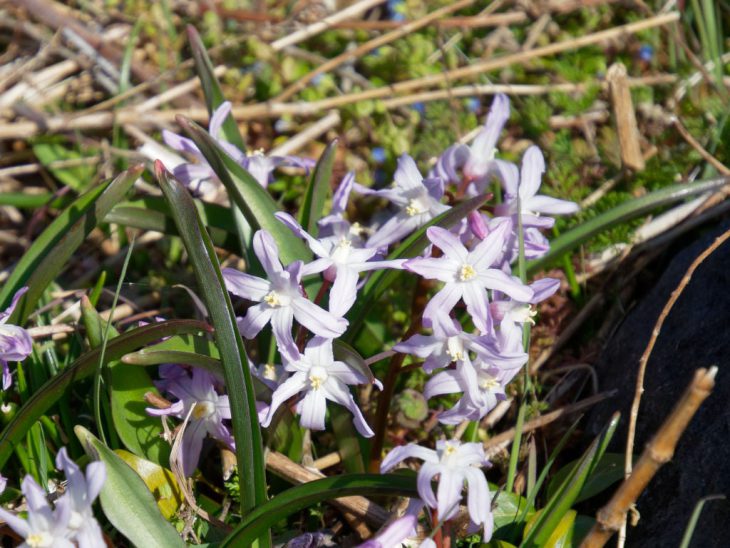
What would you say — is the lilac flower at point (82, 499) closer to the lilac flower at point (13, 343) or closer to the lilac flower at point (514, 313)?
the lilac flower at point (13, 343)

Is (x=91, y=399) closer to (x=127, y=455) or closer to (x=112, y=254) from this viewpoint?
(x=127, y=455)

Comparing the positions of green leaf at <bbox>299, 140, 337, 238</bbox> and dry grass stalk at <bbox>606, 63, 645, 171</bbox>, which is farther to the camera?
dry grass stalk at <bbox>606, 63, 645, 171</bbox>

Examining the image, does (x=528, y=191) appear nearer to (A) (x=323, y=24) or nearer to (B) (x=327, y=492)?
(B) (x=327, y=492)

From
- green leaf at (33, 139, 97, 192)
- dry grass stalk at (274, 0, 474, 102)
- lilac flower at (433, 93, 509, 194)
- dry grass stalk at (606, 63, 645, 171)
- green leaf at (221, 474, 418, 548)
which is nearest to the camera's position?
green leaf at (221, 474, 418, 548)

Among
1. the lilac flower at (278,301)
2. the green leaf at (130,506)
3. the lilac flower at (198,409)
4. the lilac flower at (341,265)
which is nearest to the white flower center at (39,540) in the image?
the green leaf at (130,506)

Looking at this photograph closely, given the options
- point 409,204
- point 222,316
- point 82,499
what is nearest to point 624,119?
point 409,204

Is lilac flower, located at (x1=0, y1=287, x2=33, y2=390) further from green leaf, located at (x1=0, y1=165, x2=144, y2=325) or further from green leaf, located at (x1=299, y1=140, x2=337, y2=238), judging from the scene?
green leaf, located at (x1=299, y1=140, x2=337, y2=238)

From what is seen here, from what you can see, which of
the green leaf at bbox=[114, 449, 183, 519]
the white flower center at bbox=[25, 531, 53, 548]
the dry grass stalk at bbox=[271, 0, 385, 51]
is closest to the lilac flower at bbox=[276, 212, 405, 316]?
the green leaf at bbox=[114, 449, 183, 519]
